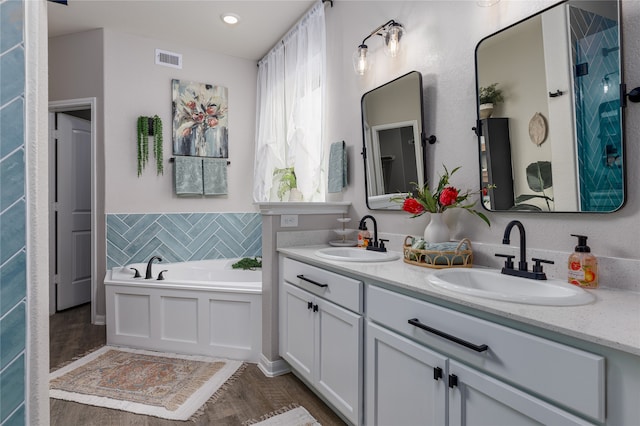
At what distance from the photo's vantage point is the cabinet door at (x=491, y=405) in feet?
2.88

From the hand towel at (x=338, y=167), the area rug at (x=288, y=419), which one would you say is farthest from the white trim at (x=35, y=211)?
the hand towel at (x=338, y=167)

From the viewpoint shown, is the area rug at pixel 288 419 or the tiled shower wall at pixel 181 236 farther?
the tiled shower wall at pixel 181 236

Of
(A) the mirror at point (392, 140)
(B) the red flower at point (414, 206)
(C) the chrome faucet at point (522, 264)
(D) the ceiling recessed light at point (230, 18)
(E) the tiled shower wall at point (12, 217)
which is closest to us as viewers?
(E) the tiled shower wall at point (12, 217)

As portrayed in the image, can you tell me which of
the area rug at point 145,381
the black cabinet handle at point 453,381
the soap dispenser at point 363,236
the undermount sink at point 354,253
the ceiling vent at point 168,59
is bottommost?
the area rug at point 145,381

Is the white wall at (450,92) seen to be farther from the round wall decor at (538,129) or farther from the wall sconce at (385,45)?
the round wall decor at (538,129)

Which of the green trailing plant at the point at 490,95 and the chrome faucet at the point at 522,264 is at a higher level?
the green trailing plant at the point at 490,95

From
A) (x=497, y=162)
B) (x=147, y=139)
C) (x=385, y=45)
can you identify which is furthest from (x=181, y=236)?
(x=497, y=162)

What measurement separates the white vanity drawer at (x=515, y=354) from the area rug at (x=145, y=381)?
147cm

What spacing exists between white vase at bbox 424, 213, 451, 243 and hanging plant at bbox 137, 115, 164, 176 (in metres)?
2.99

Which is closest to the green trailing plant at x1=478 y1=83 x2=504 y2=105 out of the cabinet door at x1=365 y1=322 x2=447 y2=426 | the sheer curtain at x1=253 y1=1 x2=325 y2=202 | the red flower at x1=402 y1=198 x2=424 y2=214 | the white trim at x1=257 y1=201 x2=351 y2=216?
the red flower at x1=402 y1=198 x2=424 y2=214

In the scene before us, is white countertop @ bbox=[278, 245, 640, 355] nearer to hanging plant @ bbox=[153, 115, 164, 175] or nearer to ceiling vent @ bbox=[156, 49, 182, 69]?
hanging plant @ bbox=[153, 115, 164, 175]

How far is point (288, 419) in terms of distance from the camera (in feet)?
6.20

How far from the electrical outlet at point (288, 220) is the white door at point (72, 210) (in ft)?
9.67

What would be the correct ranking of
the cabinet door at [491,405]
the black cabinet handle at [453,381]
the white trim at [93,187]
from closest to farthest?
the cabinet door at [491,405] → the black cabinet handle at [453,381] → the white trim at [93,187]
